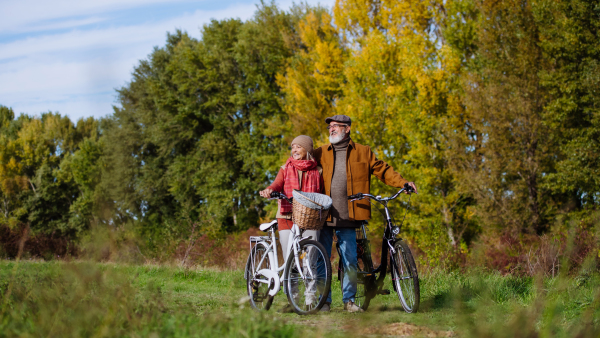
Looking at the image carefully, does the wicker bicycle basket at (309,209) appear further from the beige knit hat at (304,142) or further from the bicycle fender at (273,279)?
the beige knit hat at (304,142)

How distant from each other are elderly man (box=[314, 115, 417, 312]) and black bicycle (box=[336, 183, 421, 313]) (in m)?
0.13

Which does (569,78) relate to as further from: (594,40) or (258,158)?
(258,158)

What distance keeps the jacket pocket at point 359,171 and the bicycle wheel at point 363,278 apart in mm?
674

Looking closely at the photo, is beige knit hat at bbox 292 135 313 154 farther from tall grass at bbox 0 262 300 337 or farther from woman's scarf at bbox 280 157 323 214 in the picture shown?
tall grass at bbox 0 262 300 337

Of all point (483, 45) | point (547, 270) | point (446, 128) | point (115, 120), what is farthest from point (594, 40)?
point (115, 120)

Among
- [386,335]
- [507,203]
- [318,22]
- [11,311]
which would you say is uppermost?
[318,22]

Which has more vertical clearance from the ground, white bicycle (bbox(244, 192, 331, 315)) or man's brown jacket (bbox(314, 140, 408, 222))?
man's brown jacket (bbox(314, 140, 408, 222))

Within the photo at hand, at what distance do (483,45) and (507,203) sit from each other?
603 cm

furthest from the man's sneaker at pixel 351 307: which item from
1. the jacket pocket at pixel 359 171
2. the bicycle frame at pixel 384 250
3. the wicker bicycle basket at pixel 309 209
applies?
the jacket pocket at pixel 359 171

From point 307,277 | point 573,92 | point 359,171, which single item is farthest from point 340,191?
point 573,92

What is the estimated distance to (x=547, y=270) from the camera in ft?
24.6

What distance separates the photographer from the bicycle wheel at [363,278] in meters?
5.24

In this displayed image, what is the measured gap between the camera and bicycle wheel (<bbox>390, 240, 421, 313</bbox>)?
184 inches

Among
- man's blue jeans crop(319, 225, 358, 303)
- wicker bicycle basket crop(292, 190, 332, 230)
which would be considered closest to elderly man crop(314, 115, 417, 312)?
man's blue jeans crop(319, 225, 358, 303)
